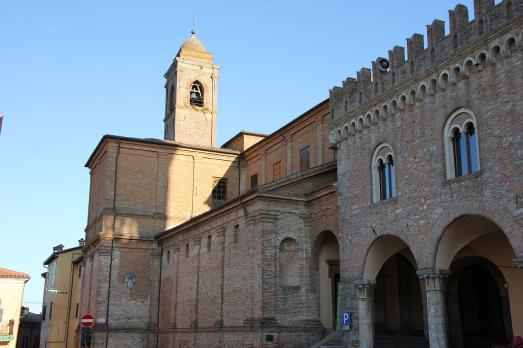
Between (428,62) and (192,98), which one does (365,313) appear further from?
(192,98)

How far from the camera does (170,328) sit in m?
31.0

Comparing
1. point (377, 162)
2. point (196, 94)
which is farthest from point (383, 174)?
point (196, 94)

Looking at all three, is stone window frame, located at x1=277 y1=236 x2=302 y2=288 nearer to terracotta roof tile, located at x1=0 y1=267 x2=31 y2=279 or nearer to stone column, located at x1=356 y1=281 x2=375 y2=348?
stone column, located at x1=356 y1=281 x2=375 y2=348

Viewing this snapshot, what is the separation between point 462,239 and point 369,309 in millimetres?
4173

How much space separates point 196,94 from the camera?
140 ft

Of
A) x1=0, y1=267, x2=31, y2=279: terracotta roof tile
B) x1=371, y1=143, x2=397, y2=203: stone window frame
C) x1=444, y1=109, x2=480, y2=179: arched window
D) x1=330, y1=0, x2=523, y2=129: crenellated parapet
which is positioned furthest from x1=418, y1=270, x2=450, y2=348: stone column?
x1=0, y1=267, x2=31, y2=279: terracotta roof tile

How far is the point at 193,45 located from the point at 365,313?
29256 mm

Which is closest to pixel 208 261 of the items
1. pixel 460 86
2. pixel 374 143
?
pixel 374 143

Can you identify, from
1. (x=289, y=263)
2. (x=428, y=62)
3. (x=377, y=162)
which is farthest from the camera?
(x=289, y=263)

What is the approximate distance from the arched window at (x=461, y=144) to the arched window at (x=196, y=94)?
2743 cm

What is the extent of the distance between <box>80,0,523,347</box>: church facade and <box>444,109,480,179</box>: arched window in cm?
4

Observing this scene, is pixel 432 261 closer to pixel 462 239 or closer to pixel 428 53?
pixel 462 239

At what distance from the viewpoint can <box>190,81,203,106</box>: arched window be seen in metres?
42.5

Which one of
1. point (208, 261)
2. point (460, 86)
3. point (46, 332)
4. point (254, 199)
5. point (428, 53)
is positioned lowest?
point (46, 332)
